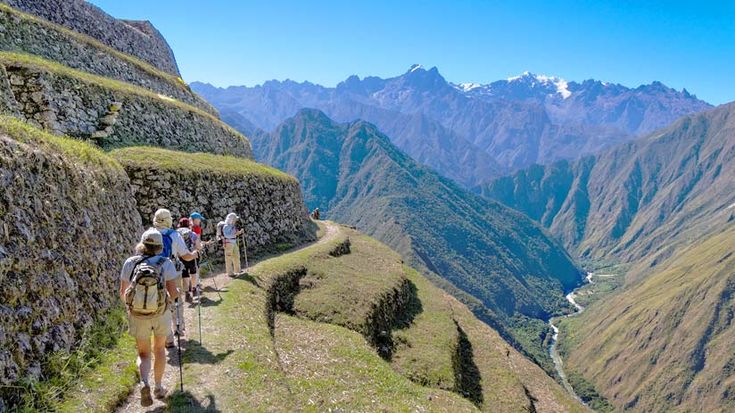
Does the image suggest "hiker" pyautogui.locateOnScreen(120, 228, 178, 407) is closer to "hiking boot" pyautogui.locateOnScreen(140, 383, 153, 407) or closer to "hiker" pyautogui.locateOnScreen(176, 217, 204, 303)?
"hiking boot" pyautogui.locateOnScreen(140, 383, 153, 407)

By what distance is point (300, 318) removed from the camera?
26.8 meters

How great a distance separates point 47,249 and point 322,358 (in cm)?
1311

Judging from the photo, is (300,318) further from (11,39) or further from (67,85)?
(11,39)

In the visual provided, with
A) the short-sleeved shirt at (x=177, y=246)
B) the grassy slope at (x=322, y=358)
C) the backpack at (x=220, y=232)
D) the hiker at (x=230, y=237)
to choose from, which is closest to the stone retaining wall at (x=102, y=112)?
the backpack at (x=220, y=232)

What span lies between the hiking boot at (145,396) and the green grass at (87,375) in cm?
91

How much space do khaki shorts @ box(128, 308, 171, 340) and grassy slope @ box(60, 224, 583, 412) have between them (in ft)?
7.70

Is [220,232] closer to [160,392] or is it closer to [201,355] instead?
[201,355]

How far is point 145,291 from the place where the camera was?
10.5 metres

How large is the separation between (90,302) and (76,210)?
321 cm

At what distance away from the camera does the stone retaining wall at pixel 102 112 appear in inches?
1003

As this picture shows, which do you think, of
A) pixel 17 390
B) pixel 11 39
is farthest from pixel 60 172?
pixel 11 39

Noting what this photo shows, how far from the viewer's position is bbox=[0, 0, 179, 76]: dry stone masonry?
42297 millimetres

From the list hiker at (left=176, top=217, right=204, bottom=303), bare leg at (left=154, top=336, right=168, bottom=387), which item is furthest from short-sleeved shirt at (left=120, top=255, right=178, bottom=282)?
hiker at (left=176, top=217, right=204, bottom=303)

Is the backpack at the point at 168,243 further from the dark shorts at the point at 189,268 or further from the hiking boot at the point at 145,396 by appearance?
the dark shorts at the point at 189,268
